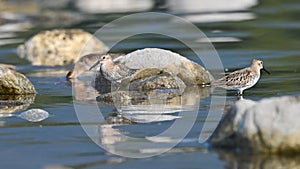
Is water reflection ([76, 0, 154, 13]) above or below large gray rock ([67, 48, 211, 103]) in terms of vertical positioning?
above

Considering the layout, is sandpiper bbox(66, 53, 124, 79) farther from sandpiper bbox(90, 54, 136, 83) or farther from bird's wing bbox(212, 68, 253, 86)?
bird's wing bbox(212, 68, 253, 86)

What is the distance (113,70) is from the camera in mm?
13680

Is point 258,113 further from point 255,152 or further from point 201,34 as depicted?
point 201,34

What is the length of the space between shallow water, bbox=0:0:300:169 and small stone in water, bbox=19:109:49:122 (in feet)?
0.34

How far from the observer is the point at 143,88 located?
1292cm

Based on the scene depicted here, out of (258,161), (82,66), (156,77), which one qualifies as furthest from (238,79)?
(82,66)

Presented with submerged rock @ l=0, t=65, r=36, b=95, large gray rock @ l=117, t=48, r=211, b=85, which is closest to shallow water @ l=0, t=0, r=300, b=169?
submerged rock @ l=0, t=65, r=36, b=95

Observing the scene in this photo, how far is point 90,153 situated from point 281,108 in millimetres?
2129

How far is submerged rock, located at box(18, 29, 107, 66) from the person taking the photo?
1888 centimetres

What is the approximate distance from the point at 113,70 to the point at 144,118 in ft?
11.0

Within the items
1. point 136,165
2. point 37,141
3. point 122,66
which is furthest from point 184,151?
point 122,66

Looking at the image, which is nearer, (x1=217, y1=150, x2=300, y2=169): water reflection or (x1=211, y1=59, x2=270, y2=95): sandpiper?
(x1=217, y1=150, x2=300, y2=169): water reflection

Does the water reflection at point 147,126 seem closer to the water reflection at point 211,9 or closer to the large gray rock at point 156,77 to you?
the large gray rock at point 156,77

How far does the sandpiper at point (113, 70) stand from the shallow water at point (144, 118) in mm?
739
